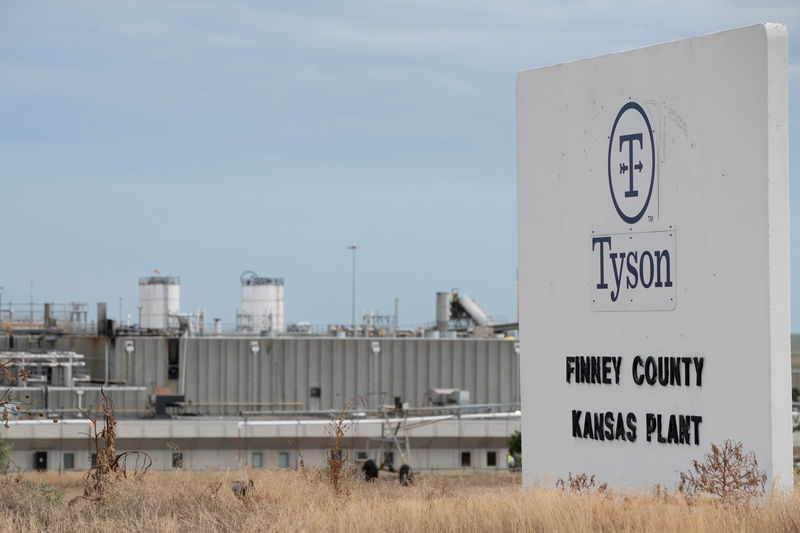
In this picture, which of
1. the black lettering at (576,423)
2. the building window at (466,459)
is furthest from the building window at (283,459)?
the black lettering at (576,423)

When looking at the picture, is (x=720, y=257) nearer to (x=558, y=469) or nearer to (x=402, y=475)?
(x=558, y=469)

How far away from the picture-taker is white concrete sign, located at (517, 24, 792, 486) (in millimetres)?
11312

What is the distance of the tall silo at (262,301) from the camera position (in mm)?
68812

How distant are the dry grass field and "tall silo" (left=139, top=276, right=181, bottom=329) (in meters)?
53.8

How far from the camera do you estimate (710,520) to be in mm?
9336

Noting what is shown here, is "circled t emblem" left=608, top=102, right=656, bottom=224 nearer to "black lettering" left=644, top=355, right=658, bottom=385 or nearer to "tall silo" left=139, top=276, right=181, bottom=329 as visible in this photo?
"black lettering" left=644, top=355, right=658, bottom=385

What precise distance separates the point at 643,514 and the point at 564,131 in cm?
521

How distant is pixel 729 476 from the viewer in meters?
11.2

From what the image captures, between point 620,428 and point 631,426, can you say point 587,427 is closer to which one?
point 620,428

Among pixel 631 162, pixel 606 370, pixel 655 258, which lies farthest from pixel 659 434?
pixel 631 162

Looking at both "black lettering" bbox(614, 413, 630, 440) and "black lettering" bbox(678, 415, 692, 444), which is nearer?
"black lettering" bbox(678, 415, 692, 444)

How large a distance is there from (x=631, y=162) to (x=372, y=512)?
4.96m

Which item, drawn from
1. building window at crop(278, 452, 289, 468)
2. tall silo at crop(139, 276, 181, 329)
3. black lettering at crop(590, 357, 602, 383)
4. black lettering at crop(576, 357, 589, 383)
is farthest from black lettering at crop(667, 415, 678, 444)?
tall silo at crop(139, 276, 181, 329)

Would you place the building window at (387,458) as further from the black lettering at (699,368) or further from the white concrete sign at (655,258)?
the black lettering at (699,368)
